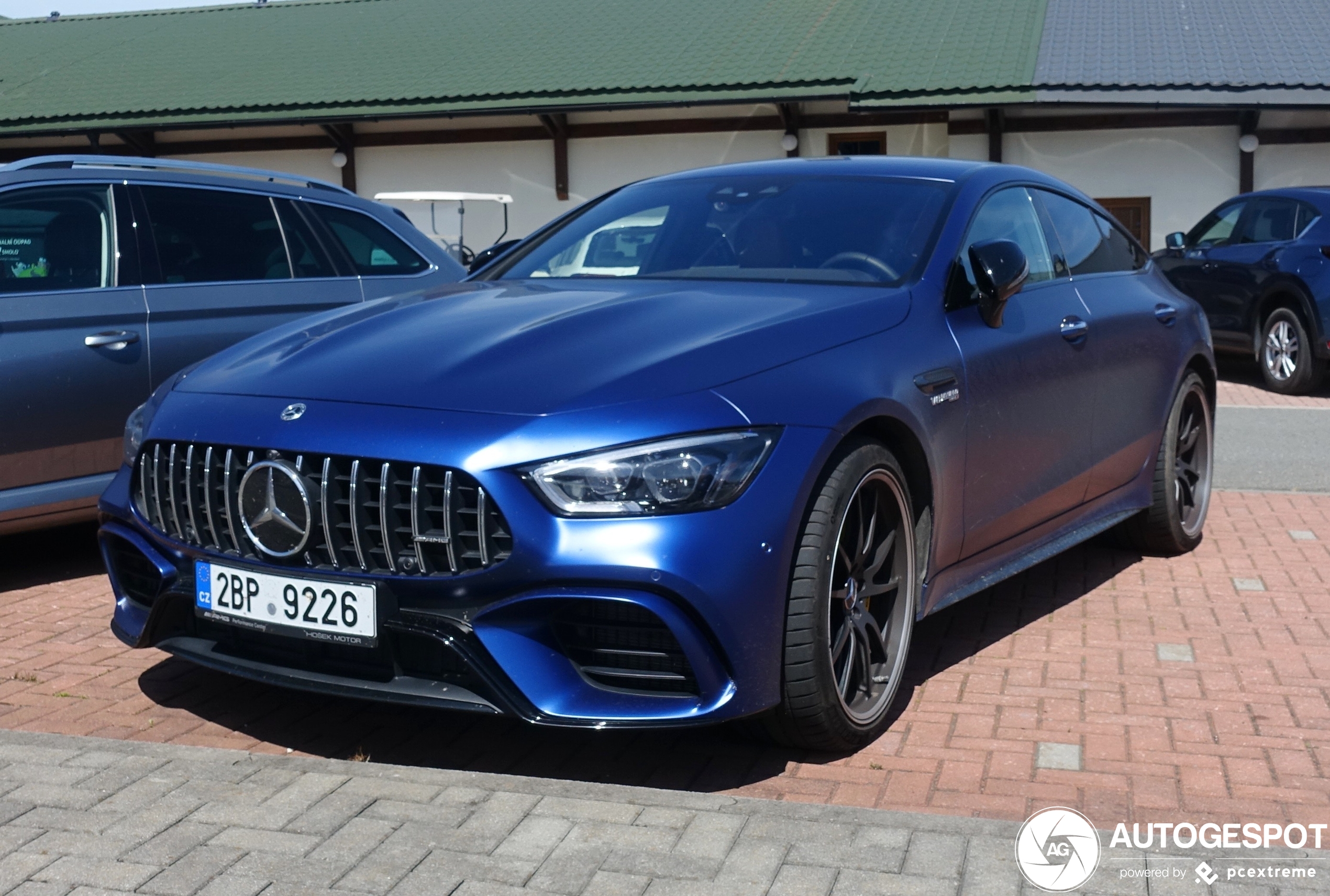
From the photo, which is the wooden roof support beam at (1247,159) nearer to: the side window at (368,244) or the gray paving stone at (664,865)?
the side window at (368,244)

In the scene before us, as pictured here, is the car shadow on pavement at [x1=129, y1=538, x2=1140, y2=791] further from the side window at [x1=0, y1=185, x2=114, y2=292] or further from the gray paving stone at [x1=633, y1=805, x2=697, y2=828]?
the side window at [x1=0, y1=185, x2=114, y2=292]

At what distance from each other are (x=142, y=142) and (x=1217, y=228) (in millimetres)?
16304

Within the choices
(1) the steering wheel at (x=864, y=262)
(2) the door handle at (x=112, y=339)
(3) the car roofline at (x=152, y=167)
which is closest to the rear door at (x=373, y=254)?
(3) the car roofline at (x=152, y=167)

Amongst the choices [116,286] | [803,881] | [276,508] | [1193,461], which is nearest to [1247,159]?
[1193,461]

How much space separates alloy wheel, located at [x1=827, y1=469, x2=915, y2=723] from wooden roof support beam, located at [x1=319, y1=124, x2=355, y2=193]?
18.8 m

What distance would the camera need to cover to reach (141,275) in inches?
229

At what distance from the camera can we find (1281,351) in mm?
12234

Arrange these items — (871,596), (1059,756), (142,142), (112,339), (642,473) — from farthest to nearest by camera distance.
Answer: (142,142)
(112,339)
(871,596)
(1059,756)
(642,473)

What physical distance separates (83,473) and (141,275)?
85 cm

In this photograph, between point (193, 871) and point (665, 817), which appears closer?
point (193, 871)

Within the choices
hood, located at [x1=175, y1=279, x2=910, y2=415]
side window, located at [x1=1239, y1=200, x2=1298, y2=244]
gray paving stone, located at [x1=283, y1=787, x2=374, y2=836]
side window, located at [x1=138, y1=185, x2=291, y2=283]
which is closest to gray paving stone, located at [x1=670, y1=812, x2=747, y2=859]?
gray paving stone, located at [x1=283, y1=787, x2=374, y2=836]

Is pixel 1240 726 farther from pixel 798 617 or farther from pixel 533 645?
pixel 533 645

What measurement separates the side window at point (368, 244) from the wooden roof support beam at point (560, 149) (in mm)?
13989

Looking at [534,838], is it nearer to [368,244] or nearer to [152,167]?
[152,167]
